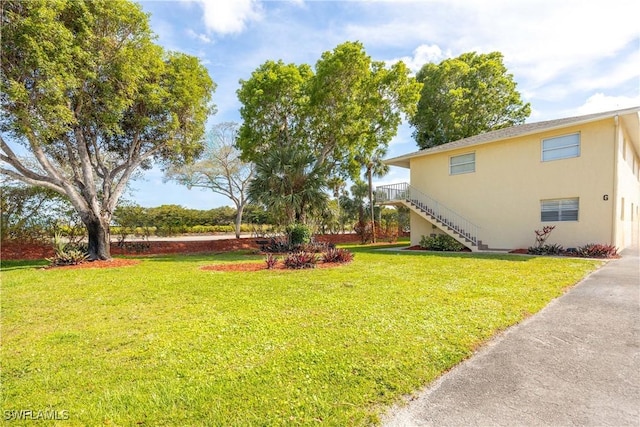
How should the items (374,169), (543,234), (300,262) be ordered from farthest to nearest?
(374,169)
(543,234)
(300,262)

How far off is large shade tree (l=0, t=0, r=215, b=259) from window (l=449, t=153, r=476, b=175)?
12.3m

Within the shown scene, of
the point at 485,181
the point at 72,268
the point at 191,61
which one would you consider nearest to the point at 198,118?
the point at 191,61

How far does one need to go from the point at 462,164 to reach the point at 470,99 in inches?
477

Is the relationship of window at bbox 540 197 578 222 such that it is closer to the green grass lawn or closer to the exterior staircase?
the exterior staircase

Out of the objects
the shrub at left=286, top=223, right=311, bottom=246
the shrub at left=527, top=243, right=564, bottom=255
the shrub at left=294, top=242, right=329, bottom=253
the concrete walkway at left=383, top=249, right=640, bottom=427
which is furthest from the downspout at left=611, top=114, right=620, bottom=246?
the shrub at left=286, top=223, right=311, bottom=246

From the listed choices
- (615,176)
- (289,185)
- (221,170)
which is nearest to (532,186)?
(615,176)

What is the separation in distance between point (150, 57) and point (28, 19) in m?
3.25

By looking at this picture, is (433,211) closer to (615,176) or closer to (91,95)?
(615,176)

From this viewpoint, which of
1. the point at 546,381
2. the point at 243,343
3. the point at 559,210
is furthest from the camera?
the point at 559,210

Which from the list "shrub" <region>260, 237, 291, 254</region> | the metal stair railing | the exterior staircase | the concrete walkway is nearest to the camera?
the concrete walkway

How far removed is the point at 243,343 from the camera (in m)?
3.61

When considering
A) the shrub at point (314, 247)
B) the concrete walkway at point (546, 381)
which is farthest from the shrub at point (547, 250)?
the concrete walkway at point (546, 381)

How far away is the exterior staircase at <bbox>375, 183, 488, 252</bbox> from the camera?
575 inches

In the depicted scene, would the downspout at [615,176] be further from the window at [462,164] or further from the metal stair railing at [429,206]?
the window at [462,164]
